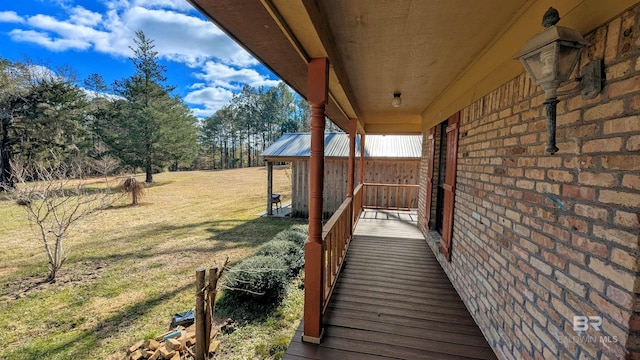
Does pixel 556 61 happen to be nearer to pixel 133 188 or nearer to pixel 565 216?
pixel 565 216

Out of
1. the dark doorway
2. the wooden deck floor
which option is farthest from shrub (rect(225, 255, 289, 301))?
the dark doorway

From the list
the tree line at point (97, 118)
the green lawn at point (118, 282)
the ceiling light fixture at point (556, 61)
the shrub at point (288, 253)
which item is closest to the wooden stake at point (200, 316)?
the green lawn at point (118, 282)

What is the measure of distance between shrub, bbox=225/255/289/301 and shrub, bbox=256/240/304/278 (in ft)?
1.68

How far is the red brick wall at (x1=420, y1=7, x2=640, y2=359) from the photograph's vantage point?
1.03 m

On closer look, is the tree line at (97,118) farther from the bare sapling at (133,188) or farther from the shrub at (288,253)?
the shrub at (288,253)

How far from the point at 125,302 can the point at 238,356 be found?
2.73m

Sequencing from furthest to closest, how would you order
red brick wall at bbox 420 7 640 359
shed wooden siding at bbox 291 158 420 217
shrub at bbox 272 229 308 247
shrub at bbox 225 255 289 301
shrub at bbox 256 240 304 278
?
shed wooden siding at bbox 291 158 420 217 < shrub at bbox 272 229 308 247 < shrub at bbox 256 240 304 278 < shrub at bbox 225 255 289 301 < red brick wall at bbox 420 7 640 359

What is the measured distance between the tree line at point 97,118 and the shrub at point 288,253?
10.4 m

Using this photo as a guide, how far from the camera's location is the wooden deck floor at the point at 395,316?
221cm

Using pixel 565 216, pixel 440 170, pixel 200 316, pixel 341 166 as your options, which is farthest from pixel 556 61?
pixel 341 166

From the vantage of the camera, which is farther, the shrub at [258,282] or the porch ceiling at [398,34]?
the shrub at [258,282]

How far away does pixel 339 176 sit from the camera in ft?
33.2

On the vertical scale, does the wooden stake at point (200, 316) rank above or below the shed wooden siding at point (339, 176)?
below

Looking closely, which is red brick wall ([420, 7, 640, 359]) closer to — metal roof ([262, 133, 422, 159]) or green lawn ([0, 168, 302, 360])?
green lawn ([0, 168, 302, 360])
